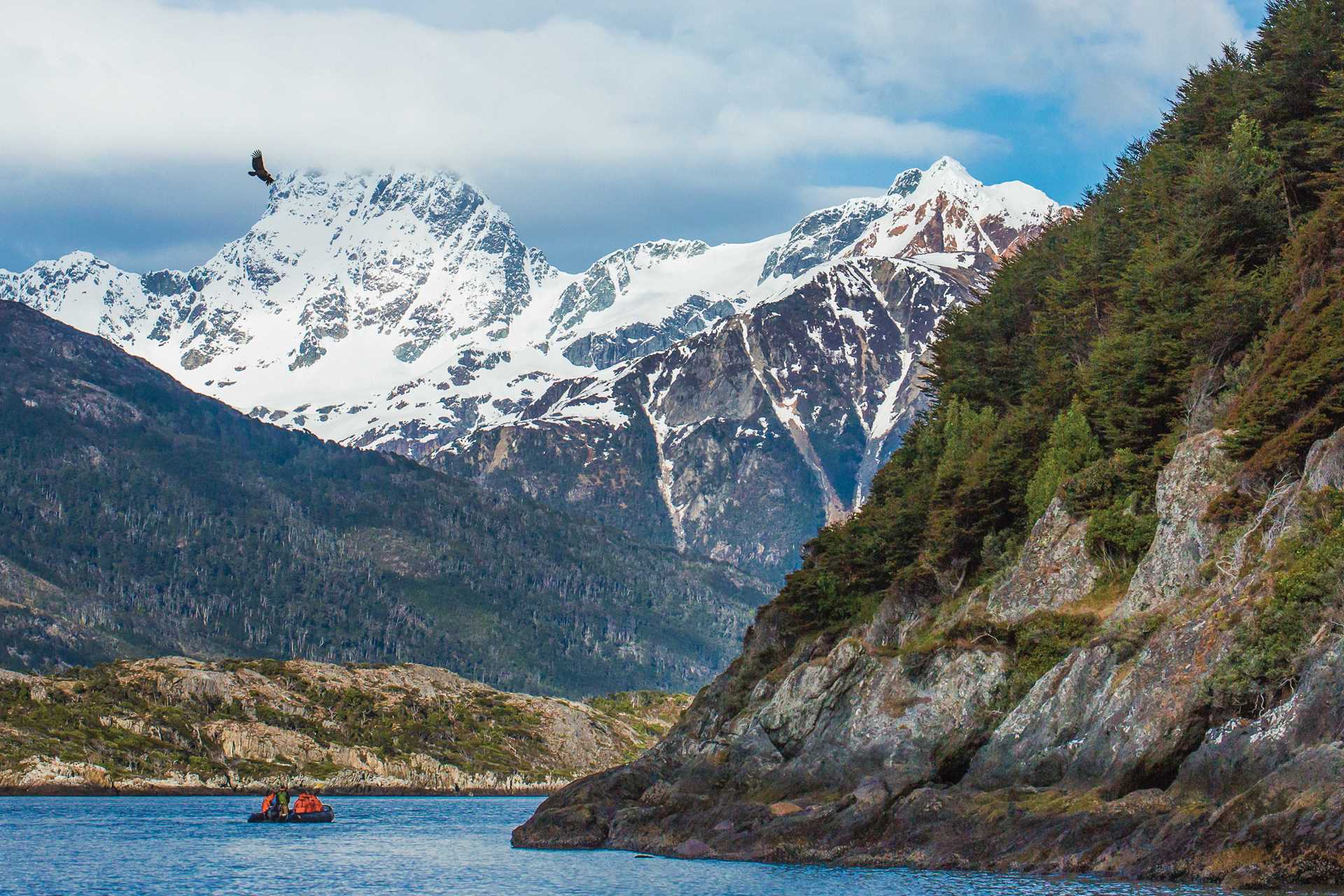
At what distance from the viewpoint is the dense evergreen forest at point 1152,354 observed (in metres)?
84.7

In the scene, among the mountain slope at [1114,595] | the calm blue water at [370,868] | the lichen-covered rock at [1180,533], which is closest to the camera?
the mountain slope at [1114,595]

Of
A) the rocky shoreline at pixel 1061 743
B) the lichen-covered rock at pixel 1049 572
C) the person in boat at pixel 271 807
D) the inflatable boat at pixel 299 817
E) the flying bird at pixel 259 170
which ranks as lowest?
the inflatable boat at pixel 299 817

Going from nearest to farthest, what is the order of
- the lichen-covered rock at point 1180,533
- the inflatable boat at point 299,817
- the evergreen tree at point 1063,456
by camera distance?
the lichen-covered rock at point 1180,533, the evergreen tree at point 1063,456, the inflatable boat at point 299,817

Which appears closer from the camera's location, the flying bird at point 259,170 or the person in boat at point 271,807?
the flying bird at point 259,170

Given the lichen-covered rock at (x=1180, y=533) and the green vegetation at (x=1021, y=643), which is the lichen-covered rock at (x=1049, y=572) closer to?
the green vegetation at (x=1021, y=643)

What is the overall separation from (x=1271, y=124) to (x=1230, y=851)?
213 feet

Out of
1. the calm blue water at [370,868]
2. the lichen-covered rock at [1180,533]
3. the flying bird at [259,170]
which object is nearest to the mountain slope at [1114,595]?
the lichen-covered rock at [1180,533]

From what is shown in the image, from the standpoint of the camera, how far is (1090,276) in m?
124

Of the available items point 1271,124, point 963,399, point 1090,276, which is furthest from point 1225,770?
point 963,399

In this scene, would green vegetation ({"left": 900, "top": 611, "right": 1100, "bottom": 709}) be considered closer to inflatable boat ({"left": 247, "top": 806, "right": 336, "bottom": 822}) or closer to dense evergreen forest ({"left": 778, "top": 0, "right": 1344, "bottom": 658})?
dense evergreen forest ({"left": 778, "top": 0, "right": 1344, "bottom": 658})

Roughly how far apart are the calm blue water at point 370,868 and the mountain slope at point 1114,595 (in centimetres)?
248

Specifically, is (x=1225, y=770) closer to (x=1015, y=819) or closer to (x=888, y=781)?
(x=1015, y=819)

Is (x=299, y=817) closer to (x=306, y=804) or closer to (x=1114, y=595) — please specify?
(x=306, y=804)

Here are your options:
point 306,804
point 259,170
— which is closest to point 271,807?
point 306,804
